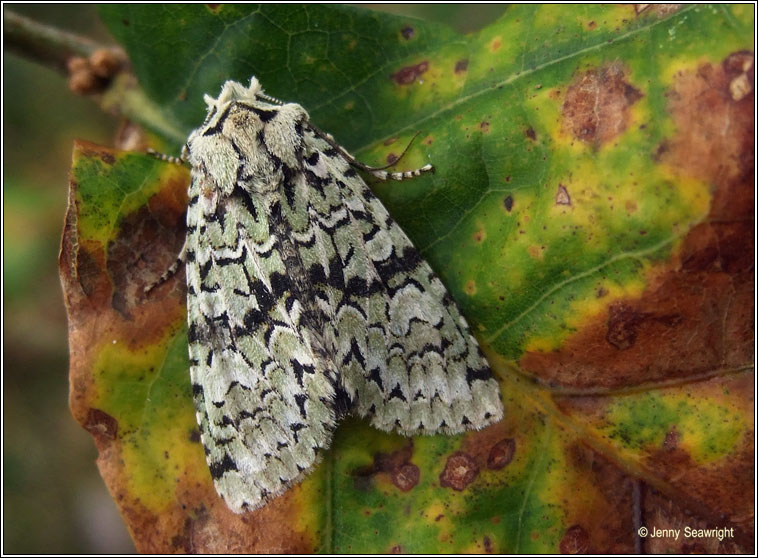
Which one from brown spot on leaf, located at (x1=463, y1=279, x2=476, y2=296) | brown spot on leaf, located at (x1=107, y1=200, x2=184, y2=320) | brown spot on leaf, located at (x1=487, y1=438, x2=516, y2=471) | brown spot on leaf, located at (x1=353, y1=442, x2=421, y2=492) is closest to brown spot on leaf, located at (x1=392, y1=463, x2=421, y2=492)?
brown spot on leaf, located at (x1=353, y1=442, x2=421, y2=492)

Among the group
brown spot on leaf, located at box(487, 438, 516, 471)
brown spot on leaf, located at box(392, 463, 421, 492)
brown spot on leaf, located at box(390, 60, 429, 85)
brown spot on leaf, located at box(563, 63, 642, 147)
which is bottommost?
brown spot on leaf, located at box(392, 463, 421, 492)

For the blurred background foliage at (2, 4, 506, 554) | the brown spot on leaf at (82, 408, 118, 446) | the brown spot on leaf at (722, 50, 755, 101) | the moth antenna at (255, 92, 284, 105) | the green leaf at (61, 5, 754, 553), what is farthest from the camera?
the blurred background foliage at (2, 4, 506, 554)

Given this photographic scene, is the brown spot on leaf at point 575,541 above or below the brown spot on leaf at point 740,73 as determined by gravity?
below

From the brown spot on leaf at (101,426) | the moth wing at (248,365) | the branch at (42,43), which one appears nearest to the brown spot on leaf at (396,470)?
the moth wing at (248,365)

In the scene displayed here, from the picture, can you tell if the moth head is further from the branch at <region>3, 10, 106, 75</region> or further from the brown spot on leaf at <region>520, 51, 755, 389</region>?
the brown spot on leaf at <region>520, 51, 755, 389</region>

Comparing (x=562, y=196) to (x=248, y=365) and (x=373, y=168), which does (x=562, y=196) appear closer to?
(x=373, y=168)

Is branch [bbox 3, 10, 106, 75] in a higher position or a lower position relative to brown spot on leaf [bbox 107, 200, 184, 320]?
higher

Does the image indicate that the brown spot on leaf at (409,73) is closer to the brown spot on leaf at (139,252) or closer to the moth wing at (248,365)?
the moth wing at (248,365)

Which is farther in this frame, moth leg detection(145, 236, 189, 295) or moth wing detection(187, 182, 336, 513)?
moth leg detection(145, 236, 189, 295)

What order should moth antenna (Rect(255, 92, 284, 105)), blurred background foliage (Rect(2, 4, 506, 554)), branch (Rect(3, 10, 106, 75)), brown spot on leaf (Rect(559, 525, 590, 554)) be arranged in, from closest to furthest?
brown spot on leaf (Rect(559, 525, 590, 554)) < moth antenna (Rect(255, 92, 284, 105)) < branch (Rect(3, 10, 106, 75)) < blurred background foliage (Rect(2, 4, 506, 554))
